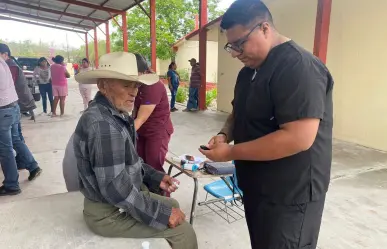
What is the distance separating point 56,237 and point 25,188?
233 cm

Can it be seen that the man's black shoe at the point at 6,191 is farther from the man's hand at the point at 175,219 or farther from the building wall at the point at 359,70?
the building wall at the point at 359,70

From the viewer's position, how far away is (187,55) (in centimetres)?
2398

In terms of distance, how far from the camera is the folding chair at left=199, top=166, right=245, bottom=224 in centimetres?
274

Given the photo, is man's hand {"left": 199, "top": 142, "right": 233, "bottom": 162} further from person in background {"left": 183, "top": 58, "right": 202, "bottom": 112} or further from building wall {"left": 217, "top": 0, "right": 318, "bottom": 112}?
person in background {"left": 183, "top": 58, "right": 202, "bottom": 112}

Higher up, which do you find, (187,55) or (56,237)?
(187,55)

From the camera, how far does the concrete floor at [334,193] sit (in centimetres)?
265

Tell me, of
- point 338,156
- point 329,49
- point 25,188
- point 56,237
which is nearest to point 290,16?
point 329,49

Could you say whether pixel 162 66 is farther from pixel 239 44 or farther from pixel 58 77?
pixel 239 44

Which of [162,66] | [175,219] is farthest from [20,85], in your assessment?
[162,66]

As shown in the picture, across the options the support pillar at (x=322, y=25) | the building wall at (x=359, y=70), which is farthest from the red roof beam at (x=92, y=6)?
the support pillar at (x=322, y=25)

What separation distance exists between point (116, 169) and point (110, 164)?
0.14 feet

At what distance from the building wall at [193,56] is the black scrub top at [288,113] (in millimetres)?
19111

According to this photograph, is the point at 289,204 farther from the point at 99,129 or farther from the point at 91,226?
the point at 91,226

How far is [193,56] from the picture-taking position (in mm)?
24000
